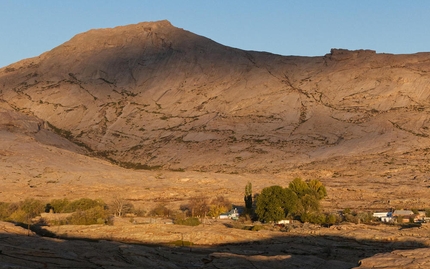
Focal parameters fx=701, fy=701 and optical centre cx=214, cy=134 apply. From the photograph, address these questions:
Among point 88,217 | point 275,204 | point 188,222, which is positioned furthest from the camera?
point 275,204

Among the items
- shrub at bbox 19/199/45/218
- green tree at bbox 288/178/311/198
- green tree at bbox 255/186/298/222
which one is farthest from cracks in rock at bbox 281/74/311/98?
shrub at bbox 19/199/45/218

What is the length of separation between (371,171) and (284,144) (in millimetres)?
21050

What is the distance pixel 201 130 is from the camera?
5118 inches

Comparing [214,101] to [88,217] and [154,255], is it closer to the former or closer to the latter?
[88,217]

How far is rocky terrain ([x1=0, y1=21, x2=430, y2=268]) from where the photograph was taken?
307ft

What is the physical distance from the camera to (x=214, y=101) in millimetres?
141625

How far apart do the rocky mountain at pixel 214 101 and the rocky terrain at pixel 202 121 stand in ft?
1.09

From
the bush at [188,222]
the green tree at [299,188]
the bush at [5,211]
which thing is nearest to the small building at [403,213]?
the green tree at [299,188]

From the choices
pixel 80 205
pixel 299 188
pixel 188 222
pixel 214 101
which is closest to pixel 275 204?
pixel 299 188

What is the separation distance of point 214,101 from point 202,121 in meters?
8.99

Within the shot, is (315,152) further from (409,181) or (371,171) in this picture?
(409,181)

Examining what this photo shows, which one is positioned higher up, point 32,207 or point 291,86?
point 291,86

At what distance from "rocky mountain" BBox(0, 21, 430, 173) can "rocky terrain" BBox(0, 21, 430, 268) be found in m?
0.33

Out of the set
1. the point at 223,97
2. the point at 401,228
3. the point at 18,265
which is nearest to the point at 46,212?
the point at 401,228
